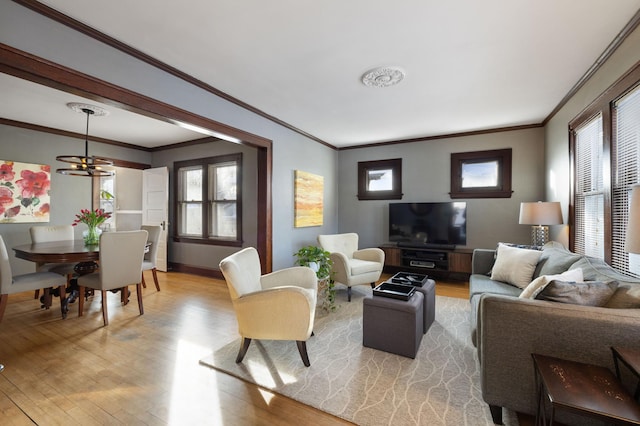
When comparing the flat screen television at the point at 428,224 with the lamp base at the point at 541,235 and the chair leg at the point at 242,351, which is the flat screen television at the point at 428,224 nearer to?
the lamp base at the point at 541,235

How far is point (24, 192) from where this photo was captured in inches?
170

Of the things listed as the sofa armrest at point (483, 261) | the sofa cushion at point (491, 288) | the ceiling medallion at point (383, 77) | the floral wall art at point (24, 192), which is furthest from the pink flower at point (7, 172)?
the sofa armrest at point (483, 261)

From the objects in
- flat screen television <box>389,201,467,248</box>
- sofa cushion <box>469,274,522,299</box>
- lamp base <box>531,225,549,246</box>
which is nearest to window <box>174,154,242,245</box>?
flat screen television <box>389,201,467,248</box>

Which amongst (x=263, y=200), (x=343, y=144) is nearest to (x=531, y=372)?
(x=263, y=200)

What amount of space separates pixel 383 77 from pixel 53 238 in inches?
196

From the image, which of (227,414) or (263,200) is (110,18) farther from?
(227,414)

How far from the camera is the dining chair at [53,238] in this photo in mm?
3529

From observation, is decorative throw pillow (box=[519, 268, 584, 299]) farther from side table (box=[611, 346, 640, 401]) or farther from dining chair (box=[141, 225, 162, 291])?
dining chair (box=[141, 225, 162, 291])

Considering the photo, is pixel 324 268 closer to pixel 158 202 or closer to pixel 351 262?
pixel 351 262

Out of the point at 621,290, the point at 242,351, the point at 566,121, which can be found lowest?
the point at 242,351

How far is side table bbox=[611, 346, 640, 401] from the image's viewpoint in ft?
3.57

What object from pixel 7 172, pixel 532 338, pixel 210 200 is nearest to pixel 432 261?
pixel 532 338

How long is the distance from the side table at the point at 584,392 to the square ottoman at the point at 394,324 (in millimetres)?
980

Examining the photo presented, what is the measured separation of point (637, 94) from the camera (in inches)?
80.4
